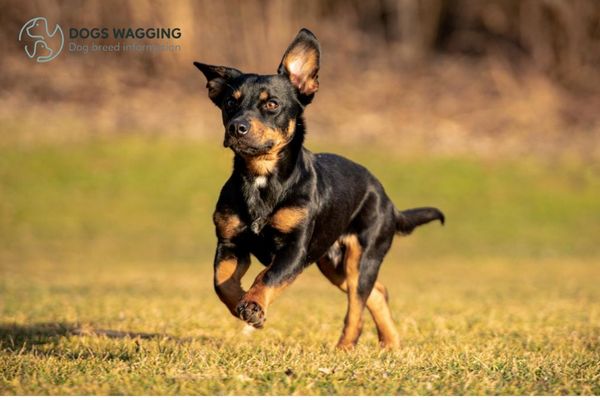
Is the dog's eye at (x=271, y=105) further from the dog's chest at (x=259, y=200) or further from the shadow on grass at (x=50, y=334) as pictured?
the shadow on grass at (x=50, y=334)

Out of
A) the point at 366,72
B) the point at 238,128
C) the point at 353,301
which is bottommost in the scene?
the point at 353,301

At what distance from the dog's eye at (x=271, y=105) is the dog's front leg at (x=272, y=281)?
2.80 ft

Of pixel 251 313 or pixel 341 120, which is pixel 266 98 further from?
pixel 341 120

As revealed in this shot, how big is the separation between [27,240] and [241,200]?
45.2 ft

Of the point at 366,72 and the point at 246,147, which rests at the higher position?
the point at 366,72

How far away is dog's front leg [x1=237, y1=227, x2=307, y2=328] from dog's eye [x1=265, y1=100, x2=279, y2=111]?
2.80 feet

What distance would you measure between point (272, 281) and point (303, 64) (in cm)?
162

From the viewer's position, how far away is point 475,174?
23.7 m

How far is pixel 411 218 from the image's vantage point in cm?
795

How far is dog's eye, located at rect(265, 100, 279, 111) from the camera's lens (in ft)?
20.3

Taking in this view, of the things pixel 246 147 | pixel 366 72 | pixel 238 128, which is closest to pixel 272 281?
pixel 246 147

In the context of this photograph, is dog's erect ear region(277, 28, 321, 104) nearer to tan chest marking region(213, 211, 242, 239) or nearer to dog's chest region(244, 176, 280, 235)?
dog's chest region(244, 176, 280, 235)

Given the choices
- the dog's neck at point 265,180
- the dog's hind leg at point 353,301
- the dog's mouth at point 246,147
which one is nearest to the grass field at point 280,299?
the dog's hind leg at point 353,301

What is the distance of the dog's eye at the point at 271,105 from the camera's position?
6.19 metres
